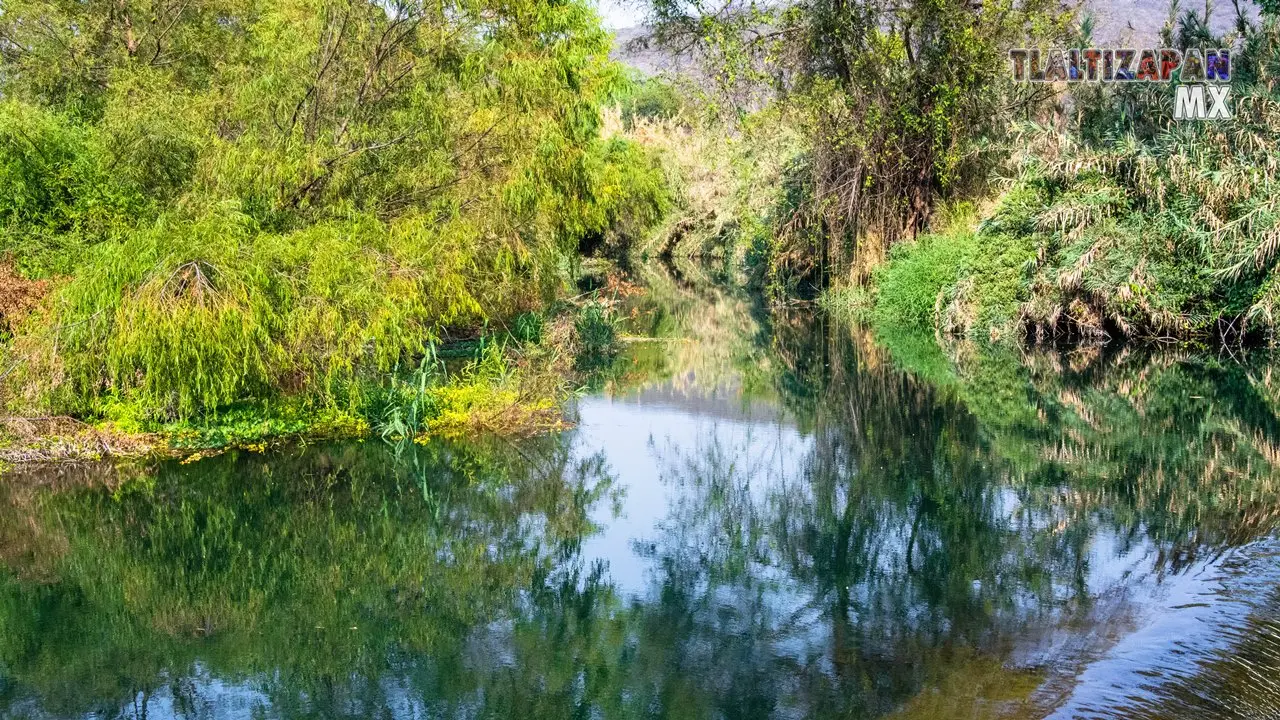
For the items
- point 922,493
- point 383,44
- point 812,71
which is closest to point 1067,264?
point 812,71

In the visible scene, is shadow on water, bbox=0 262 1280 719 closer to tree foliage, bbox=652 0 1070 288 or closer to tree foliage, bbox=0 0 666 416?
tree foliage, bbox=0 0 666 416

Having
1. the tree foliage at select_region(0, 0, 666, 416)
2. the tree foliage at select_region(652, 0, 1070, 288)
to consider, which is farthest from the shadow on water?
the tree foliage at select_region(652, 0, 1070, 288)

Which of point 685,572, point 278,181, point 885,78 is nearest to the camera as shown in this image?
point 685,572

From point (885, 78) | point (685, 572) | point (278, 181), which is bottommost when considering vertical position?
point (685, 572)

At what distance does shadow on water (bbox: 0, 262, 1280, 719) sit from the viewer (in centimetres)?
692

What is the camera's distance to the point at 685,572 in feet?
31.1

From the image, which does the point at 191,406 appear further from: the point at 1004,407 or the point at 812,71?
the point at 812,71

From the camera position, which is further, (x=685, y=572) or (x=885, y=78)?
(x=885, y=78)

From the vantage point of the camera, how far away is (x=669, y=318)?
3109cm

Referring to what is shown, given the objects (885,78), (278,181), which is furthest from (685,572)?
(885,78)

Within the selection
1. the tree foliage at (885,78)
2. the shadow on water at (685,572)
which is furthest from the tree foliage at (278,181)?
the tree foliage at (885,78)

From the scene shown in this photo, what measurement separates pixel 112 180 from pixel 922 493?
1212 centimetres

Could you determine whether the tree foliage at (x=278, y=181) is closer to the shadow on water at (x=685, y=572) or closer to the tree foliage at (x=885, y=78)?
the shadow on water at (x=685, y=572)

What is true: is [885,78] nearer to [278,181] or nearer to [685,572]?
[278,181]
